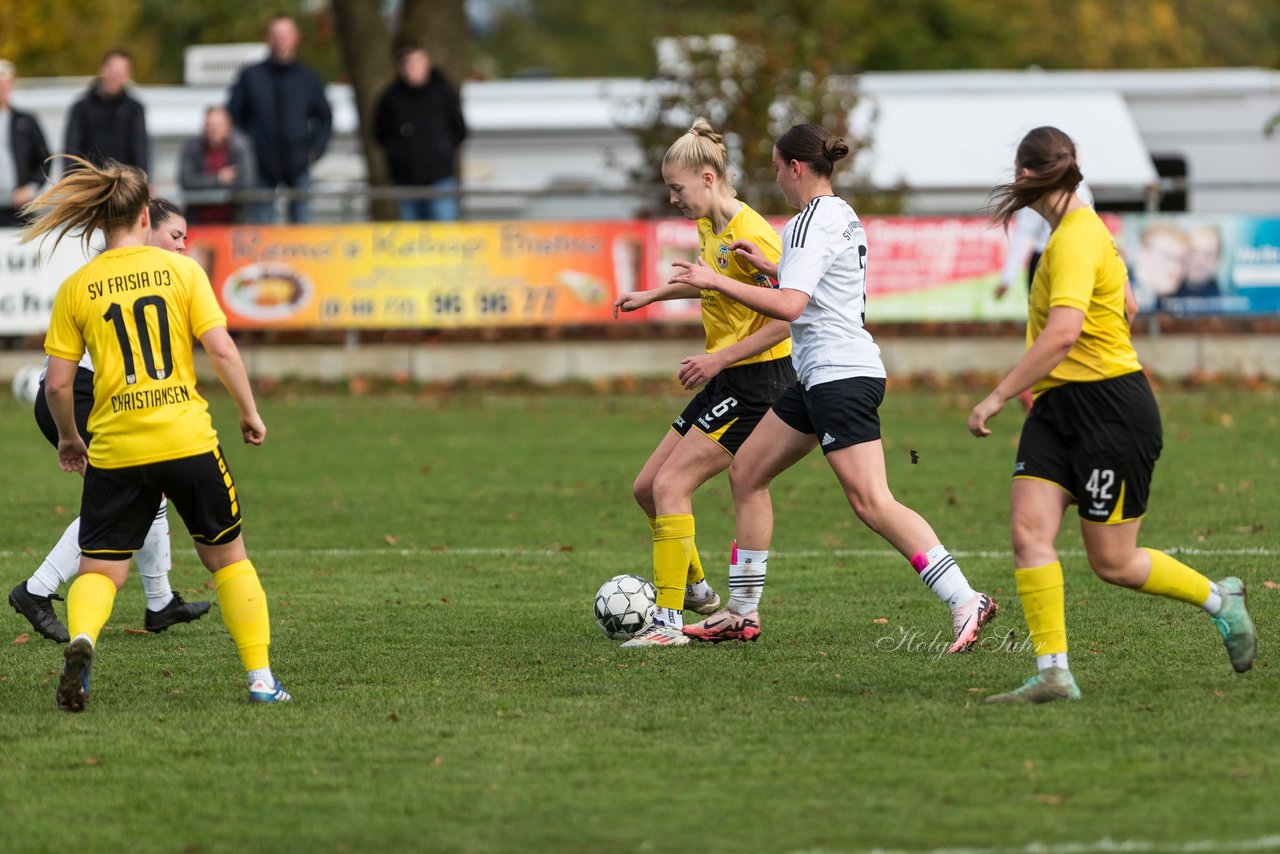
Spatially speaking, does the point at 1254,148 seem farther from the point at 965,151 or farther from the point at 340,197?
the point at 340,197

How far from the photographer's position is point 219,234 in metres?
18.4

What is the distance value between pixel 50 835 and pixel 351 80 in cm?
1889

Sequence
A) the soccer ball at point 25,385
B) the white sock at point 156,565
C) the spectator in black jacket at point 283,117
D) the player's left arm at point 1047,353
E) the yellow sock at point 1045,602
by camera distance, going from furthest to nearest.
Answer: the spectator in black jacket at point 283,117 < the soccer ball at point 25,385 < the white sock at point 156,565 < the yellow sock at point 1045,602 < the player's left arm at point 1047,353

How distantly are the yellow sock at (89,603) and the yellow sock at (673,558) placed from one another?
2320 mm

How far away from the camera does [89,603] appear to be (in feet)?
20.3

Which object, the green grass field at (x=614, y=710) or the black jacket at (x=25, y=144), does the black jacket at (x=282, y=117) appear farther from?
the green grass field at (x=614, y=710)

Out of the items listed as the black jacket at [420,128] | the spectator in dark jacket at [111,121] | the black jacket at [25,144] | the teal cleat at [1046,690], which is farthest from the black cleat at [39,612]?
the black jacket at [420,128]

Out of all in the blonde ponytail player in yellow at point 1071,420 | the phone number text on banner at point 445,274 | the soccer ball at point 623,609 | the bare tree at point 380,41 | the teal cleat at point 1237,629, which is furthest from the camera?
the bare tree at point 380,41

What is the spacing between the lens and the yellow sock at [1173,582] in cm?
619

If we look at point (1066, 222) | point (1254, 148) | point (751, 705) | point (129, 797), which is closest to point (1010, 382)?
point (1066, 222)

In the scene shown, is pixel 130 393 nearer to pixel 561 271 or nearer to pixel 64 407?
pixel 64 407

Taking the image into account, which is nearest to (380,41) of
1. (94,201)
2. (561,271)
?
(561,271)

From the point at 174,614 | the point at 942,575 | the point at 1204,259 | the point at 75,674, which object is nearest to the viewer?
the point at 75,674

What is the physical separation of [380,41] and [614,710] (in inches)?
704
